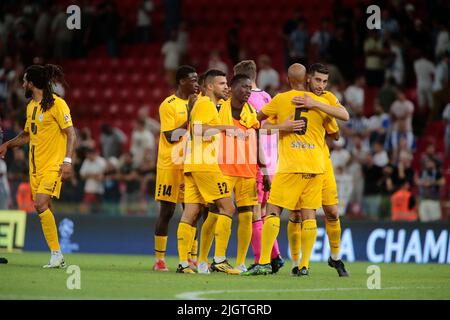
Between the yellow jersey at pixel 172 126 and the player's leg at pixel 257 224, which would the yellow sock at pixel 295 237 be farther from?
the yellow jersey at pixel 172 126

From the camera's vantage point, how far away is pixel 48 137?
14273 millimetres

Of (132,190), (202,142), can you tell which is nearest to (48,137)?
(202,142)

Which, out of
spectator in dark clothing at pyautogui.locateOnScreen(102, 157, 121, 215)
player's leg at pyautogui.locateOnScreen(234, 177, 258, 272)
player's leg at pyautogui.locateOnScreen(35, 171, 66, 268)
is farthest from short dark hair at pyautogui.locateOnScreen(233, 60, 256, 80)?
spectator in dark clothing at pyautogui.locateOnScreen(102, 157, 121, 215)

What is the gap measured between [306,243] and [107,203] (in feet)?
26.6

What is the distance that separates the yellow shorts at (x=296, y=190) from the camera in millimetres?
13133

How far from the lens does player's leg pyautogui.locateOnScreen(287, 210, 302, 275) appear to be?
13766 millimetres

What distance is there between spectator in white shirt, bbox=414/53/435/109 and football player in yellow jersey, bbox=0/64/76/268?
12.6 metres

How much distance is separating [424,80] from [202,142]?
13.0m

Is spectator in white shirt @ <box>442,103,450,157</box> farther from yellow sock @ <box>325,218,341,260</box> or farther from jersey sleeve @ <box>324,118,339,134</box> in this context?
jersey sleeve @ <box>324,118,339,134</box>

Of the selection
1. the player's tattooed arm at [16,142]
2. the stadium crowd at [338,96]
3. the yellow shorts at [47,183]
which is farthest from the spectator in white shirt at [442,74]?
the yellow shorts at [47,183]

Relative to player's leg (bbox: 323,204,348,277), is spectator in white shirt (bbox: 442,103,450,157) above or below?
above

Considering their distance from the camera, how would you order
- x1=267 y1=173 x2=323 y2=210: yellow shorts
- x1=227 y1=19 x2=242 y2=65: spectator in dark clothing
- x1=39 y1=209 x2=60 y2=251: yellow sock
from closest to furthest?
1. x1=267 y1=173 x2=323 y2=210: yellow shorts
2. x1=39 y1=209 x2=60 y2=251: yellow sock
3. x1=227 y1=19 x2=242 y2=65: spectator in dark clothing

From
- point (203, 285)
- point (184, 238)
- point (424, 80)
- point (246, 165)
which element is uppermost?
point (424, 80)

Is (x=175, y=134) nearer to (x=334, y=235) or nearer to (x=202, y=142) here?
(x=202, y=142)
